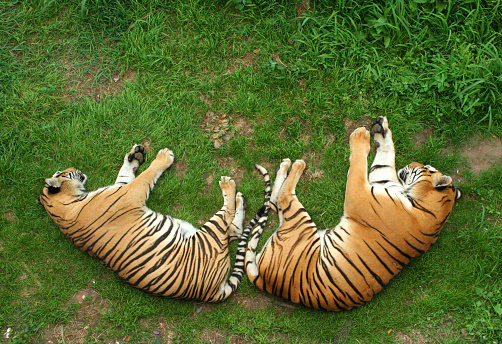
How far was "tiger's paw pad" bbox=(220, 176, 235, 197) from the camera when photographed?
4.59 m

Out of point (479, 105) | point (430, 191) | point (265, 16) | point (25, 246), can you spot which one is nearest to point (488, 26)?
point (479, 105)

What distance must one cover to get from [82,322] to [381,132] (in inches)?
157

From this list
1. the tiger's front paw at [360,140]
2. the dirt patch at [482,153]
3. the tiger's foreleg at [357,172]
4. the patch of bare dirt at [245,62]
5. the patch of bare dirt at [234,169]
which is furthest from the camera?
the patch of bare dirt at [245,62]

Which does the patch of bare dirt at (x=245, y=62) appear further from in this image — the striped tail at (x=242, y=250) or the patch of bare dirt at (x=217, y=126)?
the striped tail at (x=242, y=250)

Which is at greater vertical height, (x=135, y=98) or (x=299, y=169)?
(x=135, y=98)

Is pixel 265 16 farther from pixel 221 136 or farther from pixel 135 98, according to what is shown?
pixel 135 98

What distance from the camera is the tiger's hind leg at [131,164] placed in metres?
4.63

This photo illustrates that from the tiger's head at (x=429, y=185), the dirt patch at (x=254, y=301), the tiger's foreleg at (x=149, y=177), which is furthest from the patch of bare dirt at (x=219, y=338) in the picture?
the tiger's head at (x=429, y=185)

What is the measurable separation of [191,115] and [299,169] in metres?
1.47

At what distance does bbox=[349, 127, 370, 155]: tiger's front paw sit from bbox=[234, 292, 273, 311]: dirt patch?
1.93 metres

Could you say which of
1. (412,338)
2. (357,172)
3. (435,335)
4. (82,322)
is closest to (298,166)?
(357,172)

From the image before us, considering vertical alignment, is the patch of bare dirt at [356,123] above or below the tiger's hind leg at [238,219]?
above

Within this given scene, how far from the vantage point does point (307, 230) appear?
13.6ft

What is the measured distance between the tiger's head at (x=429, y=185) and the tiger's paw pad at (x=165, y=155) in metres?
2.61
